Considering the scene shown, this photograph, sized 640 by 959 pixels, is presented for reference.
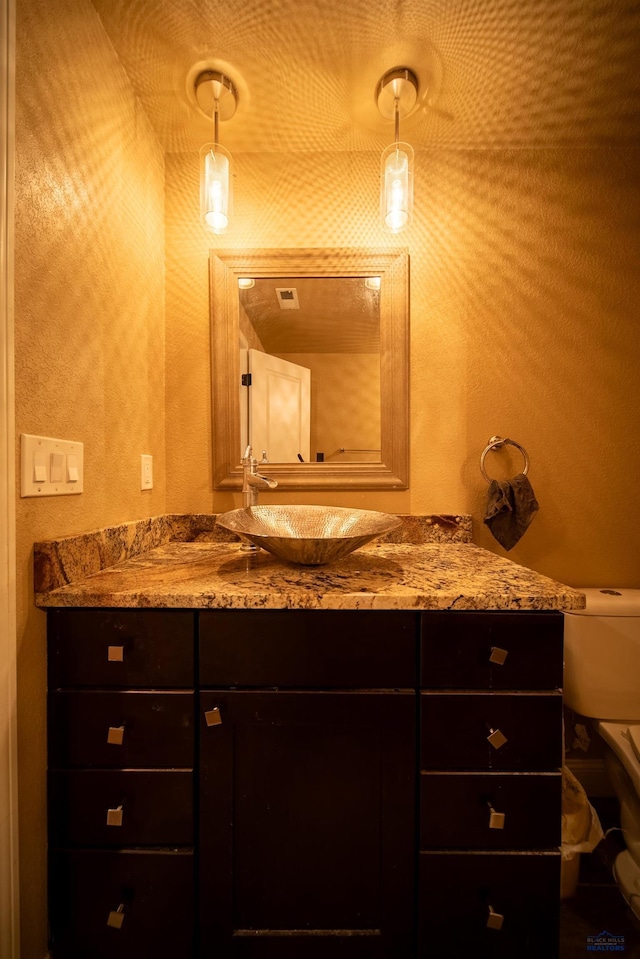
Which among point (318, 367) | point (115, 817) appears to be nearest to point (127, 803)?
point (115, 817)

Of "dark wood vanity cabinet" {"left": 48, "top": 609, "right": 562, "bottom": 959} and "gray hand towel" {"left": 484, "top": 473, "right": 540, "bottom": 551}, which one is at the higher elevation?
"gray hand towel" {"left": 484, "top": 473, "right": 540, "bottom": 551}

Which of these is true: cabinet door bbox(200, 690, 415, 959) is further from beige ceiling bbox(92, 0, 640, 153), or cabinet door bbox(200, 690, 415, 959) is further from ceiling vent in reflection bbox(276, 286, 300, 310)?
beige ceiling bbox(92, 0, 640, 153)

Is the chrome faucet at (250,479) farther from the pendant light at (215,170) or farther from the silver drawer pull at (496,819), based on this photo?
the silver drawer pull at (496,819)

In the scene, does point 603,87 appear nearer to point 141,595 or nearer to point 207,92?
point 207,92

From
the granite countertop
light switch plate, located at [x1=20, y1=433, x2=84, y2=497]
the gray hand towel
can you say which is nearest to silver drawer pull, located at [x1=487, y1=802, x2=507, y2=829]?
the granite countertop

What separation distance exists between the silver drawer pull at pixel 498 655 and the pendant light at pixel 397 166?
3.77 feet

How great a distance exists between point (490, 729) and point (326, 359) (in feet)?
3.64

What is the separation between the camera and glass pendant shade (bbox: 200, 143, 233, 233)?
1.13 meters

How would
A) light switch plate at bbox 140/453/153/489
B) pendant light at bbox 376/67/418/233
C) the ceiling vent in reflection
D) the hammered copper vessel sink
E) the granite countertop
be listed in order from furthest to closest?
the ceiling vent in reflection → light switch plate at bbox 140/453/153/489 → pendant light at bbox 376/67/418/233 → the hammered copper vessel sink → the granite countertop

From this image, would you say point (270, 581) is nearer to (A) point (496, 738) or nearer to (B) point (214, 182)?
(A) point (496, 738)

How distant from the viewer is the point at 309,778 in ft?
2.59

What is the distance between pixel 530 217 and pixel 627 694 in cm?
157

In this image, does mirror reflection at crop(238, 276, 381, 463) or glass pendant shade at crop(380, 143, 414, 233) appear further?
mirror reflection at crop(238, 276, 381, 463)

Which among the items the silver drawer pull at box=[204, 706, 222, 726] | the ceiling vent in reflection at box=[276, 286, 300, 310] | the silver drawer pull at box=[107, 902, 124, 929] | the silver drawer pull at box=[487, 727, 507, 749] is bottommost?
the silver drawer pull at box=[107, 902, 124, 929]
